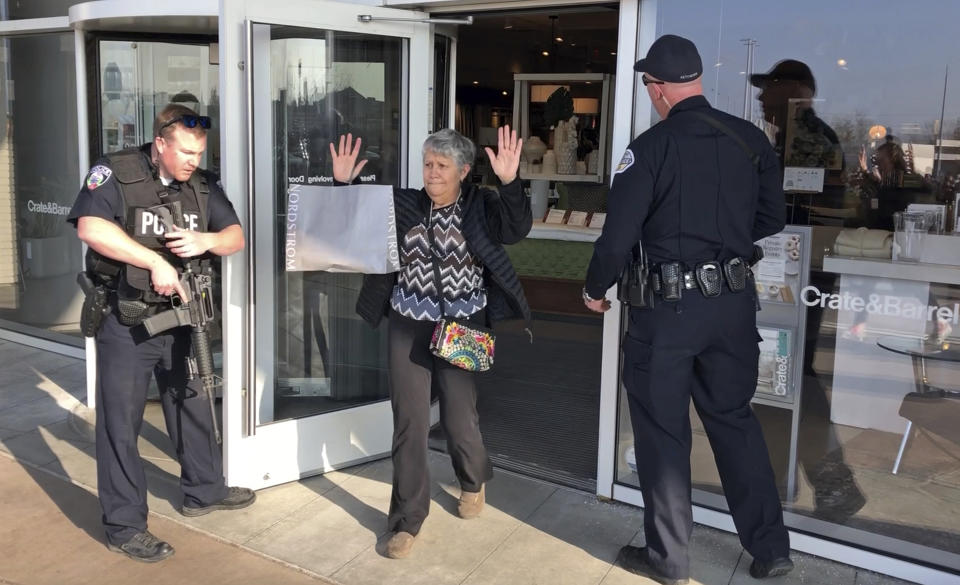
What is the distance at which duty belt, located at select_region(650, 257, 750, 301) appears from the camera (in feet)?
9.82

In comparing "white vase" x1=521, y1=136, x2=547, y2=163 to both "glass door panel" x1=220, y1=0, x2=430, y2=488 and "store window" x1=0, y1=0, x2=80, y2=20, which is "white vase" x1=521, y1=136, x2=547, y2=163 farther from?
"glass door panel" x1=220, y1=0, x2=430, y2=488

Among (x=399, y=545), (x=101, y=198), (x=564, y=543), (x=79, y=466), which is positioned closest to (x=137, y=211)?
(x=101, y=198)

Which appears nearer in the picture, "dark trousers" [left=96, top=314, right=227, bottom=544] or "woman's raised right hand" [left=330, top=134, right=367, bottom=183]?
"dark trousers" [left=96, top=314, right=227, bottom=544]

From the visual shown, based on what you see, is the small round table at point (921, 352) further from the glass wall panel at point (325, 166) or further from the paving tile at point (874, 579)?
the glass wall panel at point (325, 166)

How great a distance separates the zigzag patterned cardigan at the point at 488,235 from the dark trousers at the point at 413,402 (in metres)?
0.15

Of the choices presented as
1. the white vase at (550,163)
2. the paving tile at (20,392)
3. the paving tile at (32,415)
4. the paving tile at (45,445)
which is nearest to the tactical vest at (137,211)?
the paving tile at (45,445)

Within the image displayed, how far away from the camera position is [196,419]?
361cm

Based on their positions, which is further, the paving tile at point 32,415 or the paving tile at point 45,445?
the paving tile at point 32,415

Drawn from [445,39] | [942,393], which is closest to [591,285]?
[942,393]

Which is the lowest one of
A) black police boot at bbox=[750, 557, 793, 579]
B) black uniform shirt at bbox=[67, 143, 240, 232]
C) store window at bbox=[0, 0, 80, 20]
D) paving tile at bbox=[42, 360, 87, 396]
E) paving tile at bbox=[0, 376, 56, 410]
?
paving tile at bbox=[0, 376, 56, 410]

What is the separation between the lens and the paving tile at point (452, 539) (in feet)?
10.6

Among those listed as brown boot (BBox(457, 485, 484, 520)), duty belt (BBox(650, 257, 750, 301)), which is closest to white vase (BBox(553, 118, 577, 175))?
brown boot (BBox(457, 485, 484, 520))

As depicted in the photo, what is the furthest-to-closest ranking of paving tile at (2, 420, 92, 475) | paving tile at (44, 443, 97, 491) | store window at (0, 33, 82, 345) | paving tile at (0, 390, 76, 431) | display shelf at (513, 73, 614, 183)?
display shelf at (513, 73, 614, 183)
store window at (0, 33, 82, 345)
paving tile at (0, 390, 76, 431)
paving tile at (2, 420, 92, 475)
paving tile at (44, 443, 97, 491)

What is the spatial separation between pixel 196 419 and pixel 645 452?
5.94 feet
